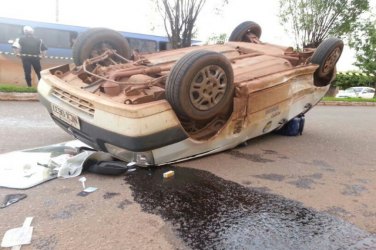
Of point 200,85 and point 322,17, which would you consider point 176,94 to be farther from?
point 322,17

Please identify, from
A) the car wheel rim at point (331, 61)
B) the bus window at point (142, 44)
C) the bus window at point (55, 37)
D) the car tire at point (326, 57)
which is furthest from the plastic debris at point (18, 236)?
the bus window at point (142, 44)

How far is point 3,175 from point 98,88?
112 cm

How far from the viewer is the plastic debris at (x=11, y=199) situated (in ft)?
8.53

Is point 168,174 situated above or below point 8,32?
below

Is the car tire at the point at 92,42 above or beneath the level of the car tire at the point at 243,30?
beneath

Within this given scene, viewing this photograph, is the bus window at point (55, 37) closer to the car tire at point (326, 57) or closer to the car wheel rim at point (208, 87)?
the car tire at point (326, 57)

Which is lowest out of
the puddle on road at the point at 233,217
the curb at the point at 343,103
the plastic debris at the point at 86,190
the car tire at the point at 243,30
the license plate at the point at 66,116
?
the curb at the point at 343,103

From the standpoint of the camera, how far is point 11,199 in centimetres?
268

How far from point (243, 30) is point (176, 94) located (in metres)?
3.09

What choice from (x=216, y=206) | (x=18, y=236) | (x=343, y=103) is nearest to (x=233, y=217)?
(x=216, y=206)

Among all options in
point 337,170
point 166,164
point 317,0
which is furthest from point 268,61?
point 317,0

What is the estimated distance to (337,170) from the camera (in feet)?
12.6

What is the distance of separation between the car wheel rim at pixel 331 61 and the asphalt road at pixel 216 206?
1.16 metres

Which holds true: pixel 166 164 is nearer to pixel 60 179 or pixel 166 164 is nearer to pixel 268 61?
pixel 60 179
